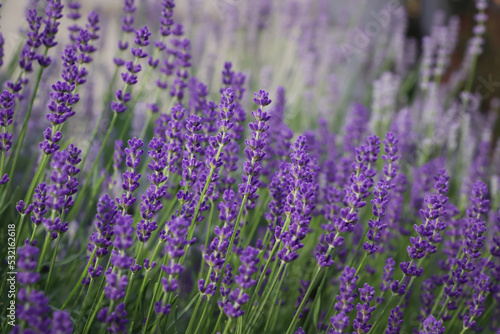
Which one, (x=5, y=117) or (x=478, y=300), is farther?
(x=478, y=300)

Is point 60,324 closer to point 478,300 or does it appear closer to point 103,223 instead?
point 103,223

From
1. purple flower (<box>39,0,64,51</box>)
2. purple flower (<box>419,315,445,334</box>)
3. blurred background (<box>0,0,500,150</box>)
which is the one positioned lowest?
purple flower (<box>419,315,445,334</box>)

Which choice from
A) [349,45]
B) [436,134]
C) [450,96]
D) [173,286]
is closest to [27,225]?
[173,286]

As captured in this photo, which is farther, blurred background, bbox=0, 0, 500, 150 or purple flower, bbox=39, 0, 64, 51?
blurred background, bbox=0, 0, 500, 150

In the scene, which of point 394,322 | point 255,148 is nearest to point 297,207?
point 255,148

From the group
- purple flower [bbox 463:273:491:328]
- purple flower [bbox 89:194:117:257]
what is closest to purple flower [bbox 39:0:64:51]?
purple flower [bbox 89:194:117:257]

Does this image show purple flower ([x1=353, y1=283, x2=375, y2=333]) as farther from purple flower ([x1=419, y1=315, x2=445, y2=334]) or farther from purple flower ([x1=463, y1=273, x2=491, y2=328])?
purple flower ([x1=463, y1=273, x2=491, y2=328])

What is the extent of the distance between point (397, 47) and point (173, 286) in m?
2.86

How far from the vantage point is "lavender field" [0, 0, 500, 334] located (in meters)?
1.15

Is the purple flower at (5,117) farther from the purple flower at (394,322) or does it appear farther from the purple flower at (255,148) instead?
the purple flower at (394,322)

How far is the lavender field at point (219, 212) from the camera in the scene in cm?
115

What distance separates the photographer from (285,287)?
160 centimetres

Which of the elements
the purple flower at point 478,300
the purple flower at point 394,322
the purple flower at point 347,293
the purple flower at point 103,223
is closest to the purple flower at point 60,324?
the purple flower at point 103,223

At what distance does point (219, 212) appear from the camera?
1866mm
